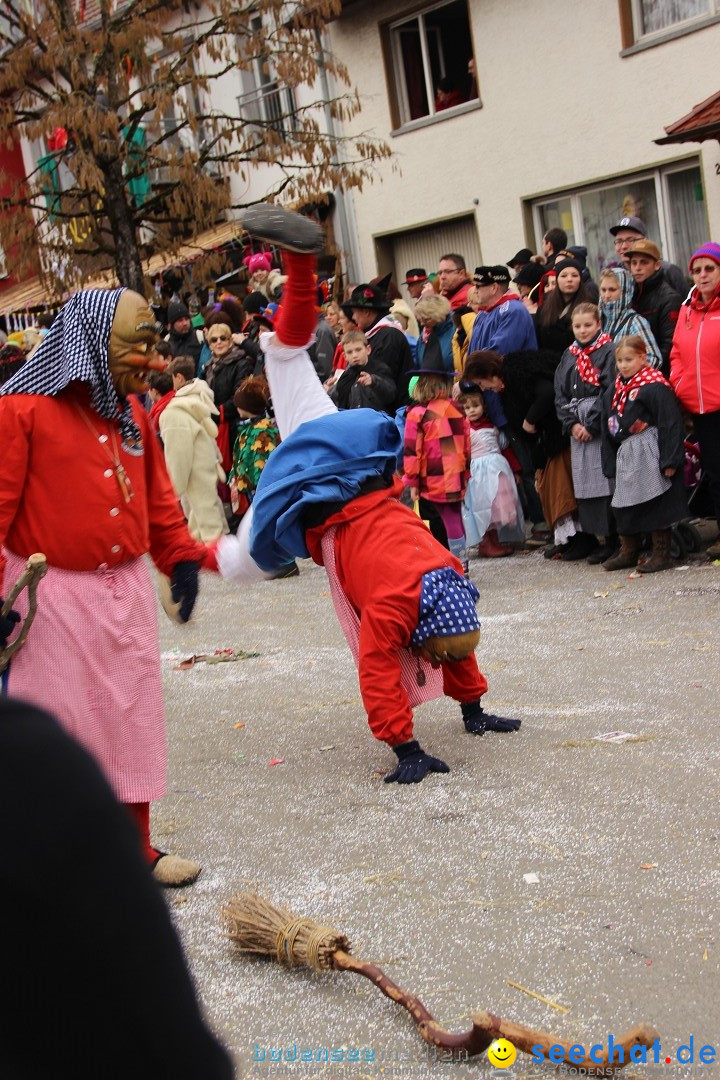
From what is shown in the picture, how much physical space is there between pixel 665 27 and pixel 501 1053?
14.4m

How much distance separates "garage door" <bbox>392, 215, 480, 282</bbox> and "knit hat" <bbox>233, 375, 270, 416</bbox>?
791 cm

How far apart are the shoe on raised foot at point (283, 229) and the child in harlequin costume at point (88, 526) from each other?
74 centimetres

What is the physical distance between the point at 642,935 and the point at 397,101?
16887 millimetres

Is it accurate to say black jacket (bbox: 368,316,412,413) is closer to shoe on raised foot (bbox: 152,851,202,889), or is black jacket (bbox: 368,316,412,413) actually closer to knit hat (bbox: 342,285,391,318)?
knit hat (bbox: 342,285,391,318)

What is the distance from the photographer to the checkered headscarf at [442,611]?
207 inches

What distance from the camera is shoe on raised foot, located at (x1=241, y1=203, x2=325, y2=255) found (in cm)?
495

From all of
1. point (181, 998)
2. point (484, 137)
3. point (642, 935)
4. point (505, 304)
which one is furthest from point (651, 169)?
point (181, 998)

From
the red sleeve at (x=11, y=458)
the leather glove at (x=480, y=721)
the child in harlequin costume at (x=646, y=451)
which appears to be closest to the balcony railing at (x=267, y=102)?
the child in harlequin costume at (x=646, y=451)

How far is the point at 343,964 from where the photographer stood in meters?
3.64

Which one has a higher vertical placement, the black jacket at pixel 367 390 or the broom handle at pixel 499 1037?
the black jacket at pixel 367 390

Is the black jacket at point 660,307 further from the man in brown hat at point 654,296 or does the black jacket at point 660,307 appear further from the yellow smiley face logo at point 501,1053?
the yellow smiley face logo at point 501,1053

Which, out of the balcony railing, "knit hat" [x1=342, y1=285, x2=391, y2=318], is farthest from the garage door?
"knit hat" [x1=342, y1=285, x2=391, y2=318]

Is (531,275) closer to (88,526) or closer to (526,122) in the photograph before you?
(526,122)

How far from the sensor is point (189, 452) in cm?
1197
